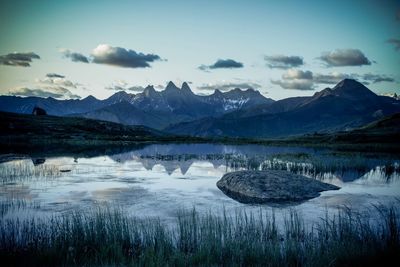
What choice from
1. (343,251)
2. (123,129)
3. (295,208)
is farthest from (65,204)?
(123,129)

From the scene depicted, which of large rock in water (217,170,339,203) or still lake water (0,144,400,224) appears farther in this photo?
large rock in water (217,170,339,203)

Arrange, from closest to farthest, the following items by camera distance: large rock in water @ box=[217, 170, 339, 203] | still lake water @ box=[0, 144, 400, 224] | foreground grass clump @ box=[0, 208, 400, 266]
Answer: foreground grass clump @ box=[0, 208, 400, 266]
still lake water @ box=[0, 144, 400, 224]
large rock in water @ box=[217, 170, 339, 203]

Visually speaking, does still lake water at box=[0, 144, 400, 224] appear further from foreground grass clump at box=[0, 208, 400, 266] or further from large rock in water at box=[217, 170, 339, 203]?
foreground grass clump at box=[0, 208, 400, 266]

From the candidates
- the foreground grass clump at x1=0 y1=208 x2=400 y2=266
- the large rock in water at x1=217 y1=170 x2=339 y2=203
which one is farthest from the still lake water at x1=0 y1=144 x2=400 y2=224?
the foreground grass clump at x1=0 y1=208 x2=400 y2=266

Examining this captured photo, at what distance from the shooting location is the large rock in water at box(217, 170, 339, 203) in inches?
963

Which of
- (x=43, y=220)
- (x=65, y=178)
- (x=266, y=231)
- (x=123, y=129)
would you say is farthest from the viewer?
(x=123, y=129)

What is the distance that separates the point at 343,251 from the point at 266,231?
364 cm

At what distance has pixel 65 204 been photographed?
843 inches

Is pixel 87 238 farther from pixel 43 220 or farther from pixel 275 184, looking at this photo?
pixel 275 184

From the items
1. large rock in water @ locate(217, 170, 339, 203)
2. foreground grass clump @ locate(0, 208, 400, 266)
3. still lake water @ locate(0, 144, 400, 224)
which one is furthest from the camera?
large rock in water @ locate(217, 170, 339, 203)

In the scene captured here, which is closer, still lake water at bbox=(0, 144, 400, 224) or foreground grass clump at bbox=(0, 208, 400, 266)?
foreground grass clump at bbox=(0, 208, 400, 266)

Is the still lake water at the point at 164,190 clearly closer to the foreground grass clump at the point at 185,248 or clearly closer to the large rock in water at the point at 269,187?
the large rock in water at the point at 269,187

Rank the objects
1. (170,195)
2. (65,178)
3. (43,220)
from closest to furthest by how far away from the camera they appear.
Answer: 1. (43,220)
2. (170,195)
3. (65,178)

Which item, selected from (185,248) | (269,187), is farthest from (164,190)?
(185,248)
